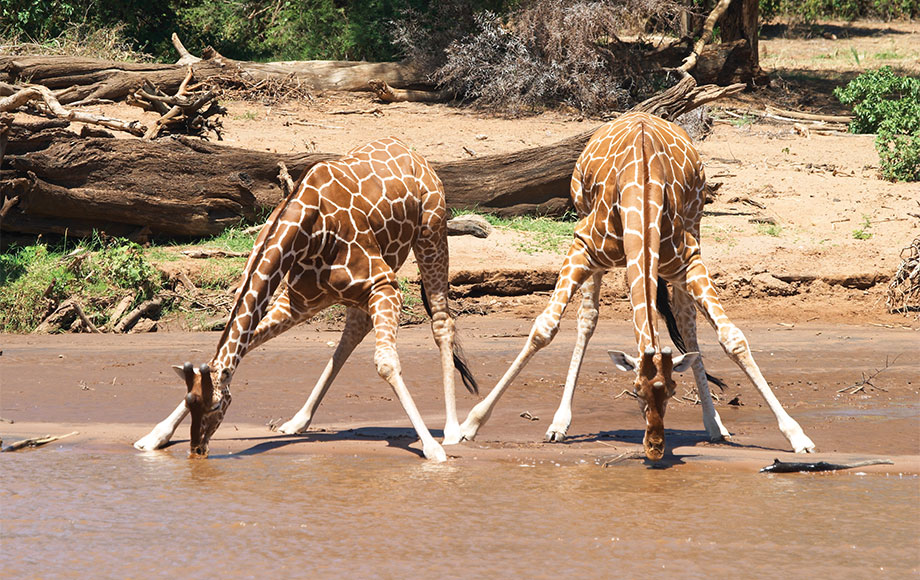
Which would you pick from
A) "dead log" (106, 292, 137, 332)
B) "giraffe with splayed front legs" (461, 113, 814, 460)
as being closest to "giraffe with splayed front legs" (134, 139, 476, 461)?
"giraffe with splayed front legs" (461, 113, 814, 460)

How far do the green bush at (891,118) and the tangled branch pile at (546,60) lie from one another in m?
3.75

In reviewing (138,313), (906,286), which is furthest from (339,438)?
(906,286)

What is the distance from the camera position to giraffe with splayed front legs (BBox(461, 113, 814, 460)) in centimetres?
627

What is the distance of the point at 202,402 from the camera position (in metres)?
5.85

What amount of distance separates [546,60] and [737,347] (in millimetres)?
12504

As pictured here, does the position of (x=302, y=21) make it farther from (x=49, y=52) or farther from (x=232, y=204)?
(x=232, y=204)

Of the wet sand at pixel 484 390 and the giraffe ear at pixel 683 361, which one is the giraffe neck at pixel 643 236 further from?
the wet sand at pixel 484 390

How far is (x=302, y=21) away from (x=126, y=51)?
3737 millimetres

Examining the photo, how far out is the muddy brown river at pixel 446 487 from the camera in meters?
4.45

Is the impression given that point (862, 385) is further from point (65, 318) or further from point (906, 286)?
point (65, 318)

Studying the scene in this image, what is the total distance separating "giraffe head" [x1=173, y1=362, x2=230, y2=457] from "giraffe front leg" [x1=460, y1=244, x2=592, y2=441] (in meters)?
1.61

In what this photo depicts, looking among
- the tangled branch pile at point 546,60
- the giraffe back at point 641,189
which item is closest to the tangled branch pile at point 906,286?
the giraffe back at point 641,189

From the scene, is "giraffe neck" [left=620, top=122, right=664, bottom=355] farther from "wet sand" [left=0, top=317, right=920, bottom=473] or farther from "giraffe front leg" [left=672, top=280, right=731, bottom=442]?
"wet sand" [left=0, top=317, right=920, bottom=473]

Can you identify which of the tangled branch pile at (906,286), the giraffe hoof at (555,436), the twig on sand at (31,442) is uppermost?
the twig on sand at (31,442)
